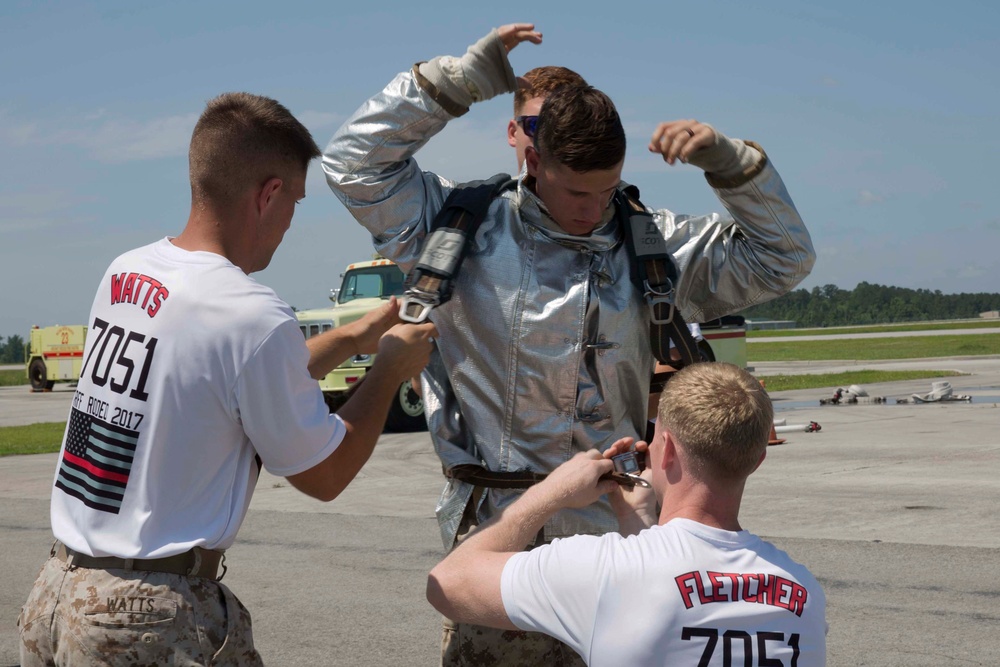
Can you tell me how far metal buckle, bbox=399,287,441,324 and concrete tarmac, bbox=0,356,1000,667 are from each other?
3139mm

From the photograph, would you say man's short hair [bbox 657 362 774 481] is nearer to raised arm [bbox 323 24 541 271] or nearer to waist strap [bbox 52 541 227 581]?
raised arm [bbox 323 24 541 271]

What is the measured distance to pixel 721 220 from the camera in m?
3.13

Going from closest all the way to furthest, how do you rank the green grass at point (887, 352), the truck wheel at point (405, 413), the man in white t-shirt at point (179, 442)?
1. the man in white t-shirt at point (179, 442)
2. the truck wheel at point (405, 413)
3. the green grass at point (887, 352)

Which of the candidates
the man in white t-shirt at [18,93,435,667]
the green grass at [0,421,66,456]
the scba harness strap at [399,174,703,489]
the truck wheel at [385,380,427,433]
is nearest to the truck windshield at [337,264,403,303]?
the truck wheel at [385,380,427,433]

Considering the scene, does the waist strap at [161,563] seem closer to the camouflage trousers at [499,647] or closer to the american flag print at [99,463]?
the american flag print at [99,463]

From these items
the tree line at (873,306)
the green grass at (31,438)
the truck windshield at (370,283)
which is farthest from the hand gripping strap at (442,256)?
the tree line at (873,306)

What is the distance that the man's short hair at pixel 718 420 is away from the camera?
2.36m

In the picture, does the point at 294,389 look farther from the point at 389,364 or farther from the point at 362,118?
the point at 362,118

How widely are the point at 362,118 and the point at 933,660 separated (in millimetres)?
4058

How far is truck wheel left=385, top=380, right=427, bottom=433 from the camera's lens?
1756cm

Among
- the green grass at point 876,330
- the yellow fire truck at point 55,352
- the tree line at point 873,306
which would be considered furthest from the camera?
the tree line at point 873,306

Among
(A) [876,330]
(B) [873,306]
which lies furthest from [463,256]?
(B) [873,306]

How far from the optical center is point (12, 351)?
8938cm

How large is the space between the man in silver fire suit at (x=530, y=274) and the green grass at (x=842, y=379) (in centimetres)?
2236
